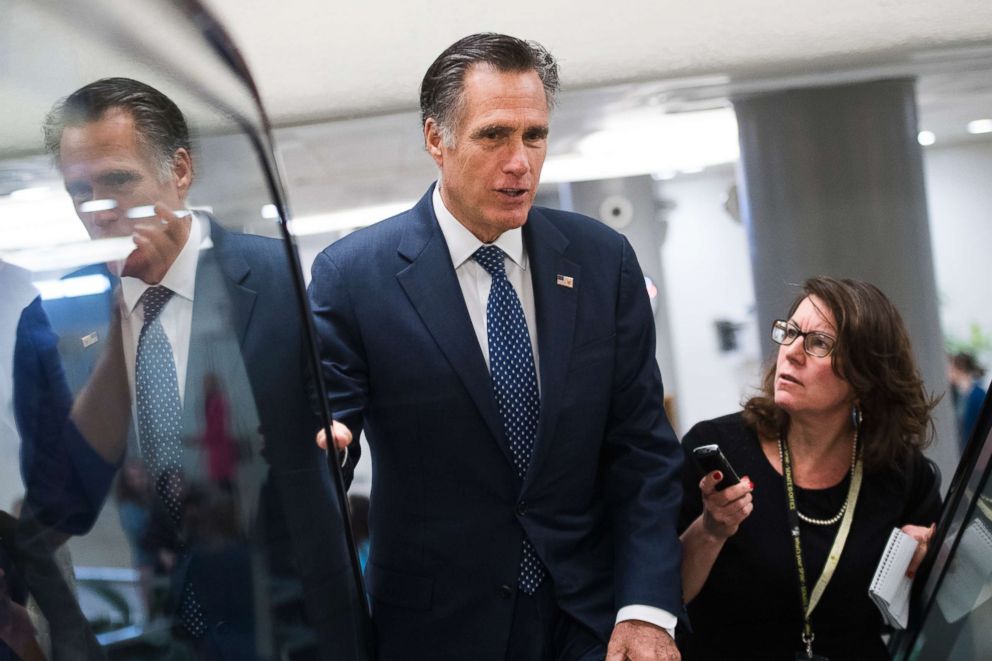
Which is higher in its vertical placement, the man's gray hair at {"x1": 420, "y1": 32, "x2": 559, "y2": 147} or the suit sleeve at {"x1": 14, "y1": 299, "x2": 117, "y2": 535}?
the man's gray hair at {"x1": 420, "y1": 32, "x2": 559, "y2": 147}

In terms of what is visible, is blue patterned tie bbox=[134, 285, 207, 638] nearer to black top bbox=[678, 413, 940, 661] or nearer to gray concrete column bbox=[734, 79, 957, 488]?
black top bbox=[678, 413, 940, 661]

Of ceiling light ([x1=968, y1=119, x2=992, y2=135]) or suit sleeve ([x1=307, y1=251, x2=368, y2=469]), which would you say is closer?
suit sleeve ([x1=307, y1=251, x2=368, y2=469])

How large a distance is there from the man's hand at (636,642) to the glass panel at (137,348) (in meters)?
0.82

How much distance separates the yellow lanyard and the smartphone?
27 cm

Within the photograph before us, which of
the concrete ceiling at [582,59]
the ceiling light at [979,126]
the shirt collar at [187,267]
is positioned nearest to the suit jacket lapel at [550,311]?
the shirt collar at [187,267]

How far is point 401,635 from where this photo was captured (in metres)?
2.12

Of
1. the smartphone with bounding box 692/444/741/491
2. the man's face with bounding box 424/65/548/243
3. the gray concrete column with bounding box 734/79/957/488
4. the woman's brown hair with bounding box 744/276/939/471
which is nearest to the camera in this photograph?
the man's face with bounding box 424/65/548/243

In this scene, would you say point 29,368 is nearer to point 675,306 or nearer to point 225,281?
point 225,281

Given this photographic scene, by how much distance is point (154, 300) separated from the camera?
117 centimetres

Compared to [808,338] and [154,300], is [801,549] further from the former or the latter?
[154,300]

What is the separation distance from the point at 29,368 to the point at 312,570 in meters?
0.52

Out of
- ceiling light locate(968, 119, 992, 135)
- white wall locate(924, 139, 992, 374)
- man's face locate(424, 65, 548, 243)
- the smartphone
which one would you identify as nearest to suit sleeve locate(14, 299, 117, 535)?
man's face locate(424, 65, 548, 243)

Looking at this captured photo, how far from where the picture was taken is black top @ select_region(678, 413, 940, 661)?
2.48m

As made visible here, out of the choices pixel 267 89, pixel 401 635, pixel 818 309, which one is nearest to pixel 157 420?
pixel 401 635
